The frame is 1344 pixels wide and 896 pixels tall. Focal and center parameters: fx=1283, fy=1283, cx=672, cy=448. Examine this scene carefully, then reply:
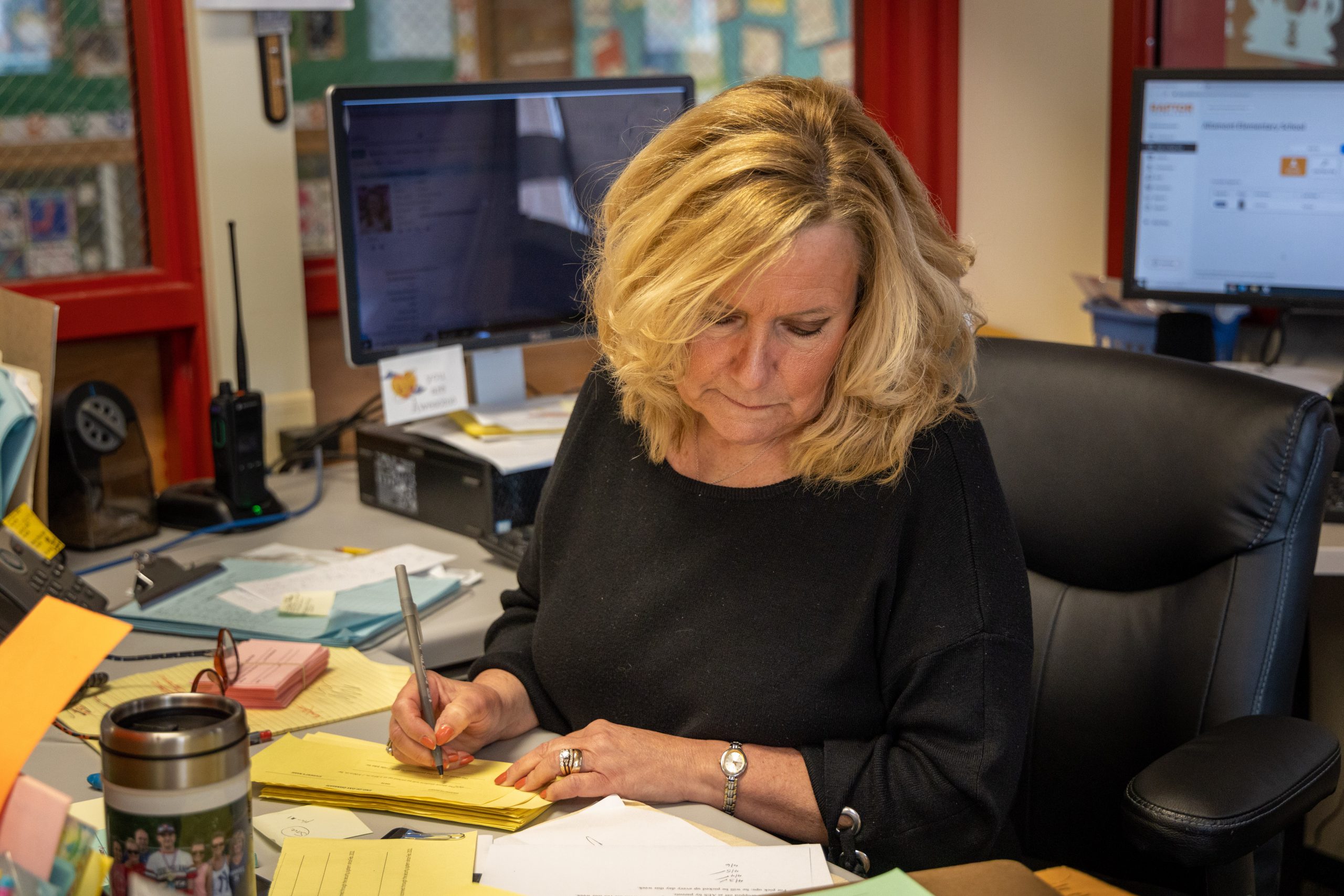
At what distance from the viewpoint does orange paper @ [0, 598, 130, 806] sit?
0.69 metres

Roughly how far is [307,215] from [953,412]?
171 centimetres

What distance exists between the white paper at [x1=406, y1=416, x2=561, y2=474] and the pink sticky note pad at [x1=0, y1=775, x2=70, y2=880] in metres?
1.17

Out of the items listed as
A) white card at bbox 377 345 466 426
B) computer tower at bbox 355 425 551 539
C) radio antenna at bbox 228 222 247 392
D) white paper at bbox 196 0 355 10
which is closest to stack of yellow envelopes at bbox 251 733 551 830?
computer tower at bbox 355 425 551 539

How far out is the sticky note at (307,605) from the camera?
5.21 feet

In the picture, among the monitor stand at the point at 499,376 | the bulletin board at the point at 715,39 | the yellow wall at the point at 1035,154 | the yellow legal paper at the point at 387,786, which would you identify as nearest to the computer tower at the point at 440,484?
the monitor stand at the point at 499,376

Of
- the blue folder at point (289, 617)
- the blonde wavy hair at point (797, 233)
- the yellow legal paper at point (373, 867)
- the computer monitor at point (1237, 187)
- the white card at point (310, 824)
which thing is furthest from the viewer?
the computer monitor at point (1237, 187)

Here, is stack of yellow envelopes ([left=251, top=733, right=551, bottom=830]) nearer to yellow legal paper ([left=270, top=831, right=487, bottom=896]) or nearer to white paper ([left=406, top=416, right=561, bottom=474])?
yellow legal paper ([left=270, top=831, right=487, bottom=896])

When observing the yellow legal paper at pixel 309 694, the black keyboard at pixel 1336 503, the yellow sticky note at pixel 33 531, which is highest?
the yellow sticky note at pixel 33 531

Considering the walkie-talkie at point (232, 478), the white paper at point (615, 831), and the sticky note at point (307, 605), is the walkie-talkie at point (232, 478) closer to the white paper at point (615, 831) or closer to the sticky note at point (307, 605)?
the sticky note at point (307, 605)

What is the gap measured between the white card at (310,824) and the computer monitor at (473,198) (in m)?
0.93

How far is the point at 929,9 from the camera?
325 cm

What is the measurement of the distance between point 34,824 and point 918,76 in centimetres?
300

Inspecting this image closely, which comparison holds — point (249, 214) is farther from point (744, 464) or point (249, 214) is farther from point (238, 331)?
point (744, 464)

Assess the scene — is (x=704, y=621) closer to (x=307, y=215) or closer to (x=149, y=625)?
(x=149, y=625)
